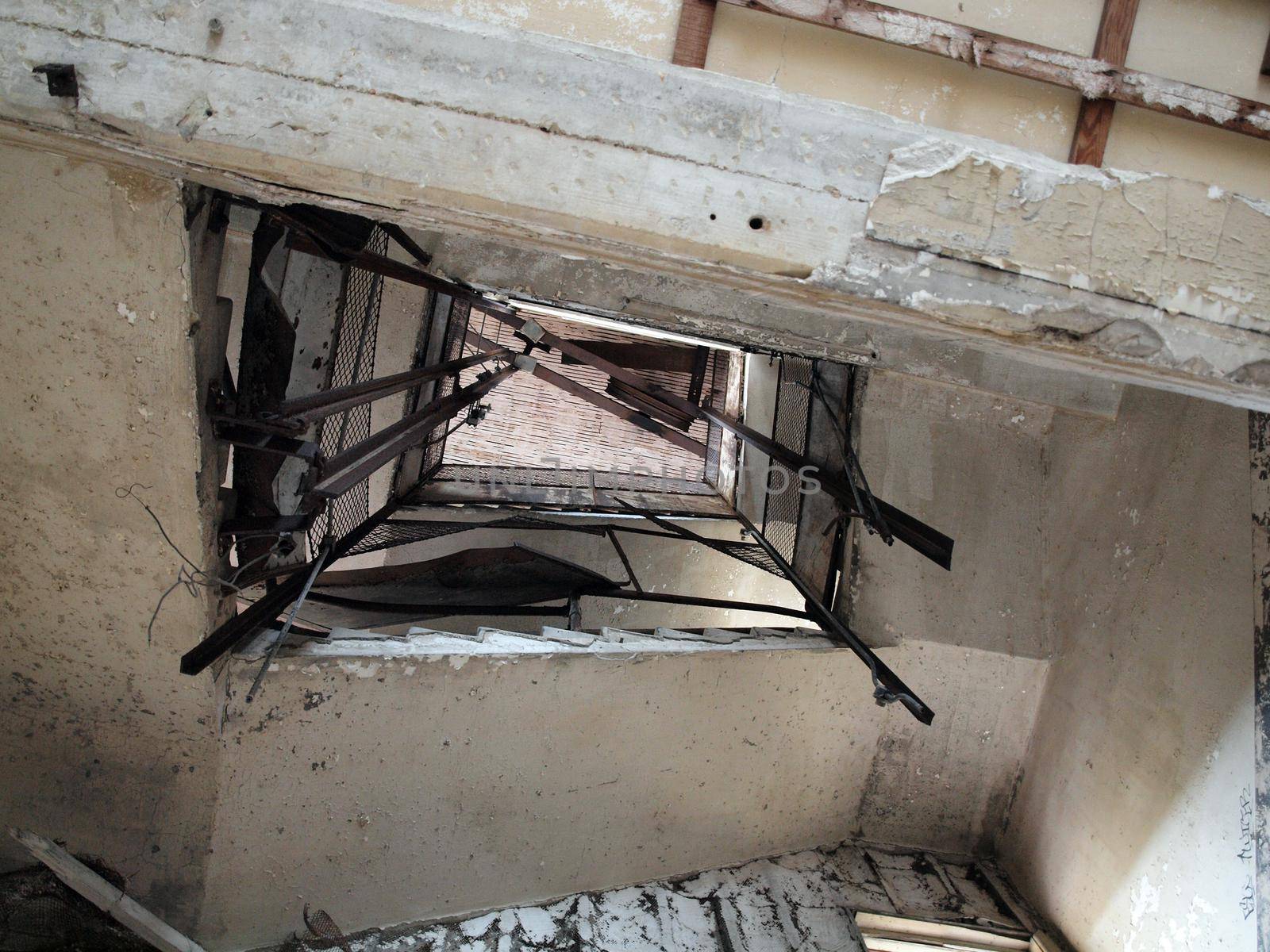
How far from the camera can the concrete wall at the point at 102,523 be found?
6.33 ft

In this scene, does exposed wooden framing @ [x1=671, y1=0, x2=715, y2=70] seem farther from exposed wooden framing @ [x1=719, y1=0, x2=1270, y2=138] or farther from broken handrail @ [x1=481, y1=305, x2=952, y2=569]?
broken handrail @ [x1=481, y1=305, x2=952, y2=569]

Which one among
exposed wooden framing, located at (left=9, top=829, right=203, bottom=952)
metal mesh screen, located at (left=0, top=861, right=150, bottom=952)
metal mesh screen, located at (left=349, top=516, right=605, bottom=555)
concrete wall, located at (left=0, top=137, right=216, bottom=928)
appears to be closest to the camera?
concrete wall, located at (left=0, top=137, right=216, bottom=928)

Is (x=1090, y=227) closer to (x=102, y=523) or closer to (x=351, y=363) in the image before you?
(x=102, y=523)

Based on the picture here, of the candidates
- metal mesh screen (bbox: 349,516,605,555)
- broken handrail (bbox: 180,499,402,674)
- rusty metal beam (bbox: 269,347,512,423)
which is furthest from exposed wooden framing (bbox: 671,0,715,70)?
metal mesh screen (bbox: 349,516,605,555)

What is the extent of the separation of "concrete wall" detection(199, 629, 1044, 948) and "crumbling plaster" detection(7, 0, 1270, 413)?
1653 millimetres

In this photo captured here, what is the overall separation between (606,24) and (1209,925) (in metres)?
3.31

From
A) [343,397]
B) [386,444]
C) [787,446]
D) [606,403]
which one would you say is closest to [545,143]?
[343,397]

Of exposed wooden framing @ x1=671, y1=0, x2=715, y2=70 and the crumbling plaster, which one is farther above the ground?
exposed wooden framing @ x1=671, y1=0, x2=715, y2=70

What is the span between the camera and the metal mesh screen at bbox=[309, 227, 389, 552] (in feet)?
11.2

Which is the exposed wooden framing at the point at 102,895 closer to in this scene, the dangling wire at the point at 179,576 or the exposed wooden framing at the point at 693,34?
the dangling wire at the point at 179,576

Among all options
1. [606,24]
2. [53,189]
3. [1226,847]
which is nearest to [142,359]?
[53,189]

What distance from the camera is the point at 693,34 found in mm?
1735

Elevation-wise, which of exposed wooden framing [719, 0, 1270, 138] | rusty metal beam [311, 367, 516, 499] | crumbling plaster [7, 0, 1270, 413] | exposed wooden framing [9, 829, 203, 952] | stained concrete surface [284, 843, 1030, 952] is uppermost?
exposed wooden framing [719, 0, 1270, 138]

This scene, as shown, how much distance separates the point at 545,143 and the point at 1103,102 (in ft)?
4.06
